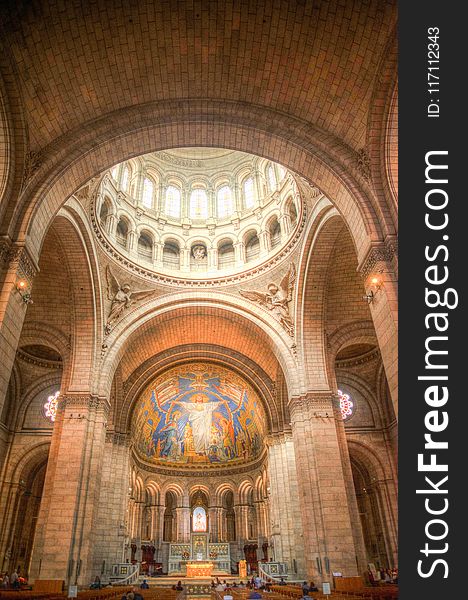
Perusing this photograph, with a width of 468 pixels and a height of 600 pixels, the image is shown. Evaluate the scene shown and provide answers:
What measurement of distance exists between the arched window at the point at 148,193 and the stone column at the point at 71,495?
11.7 meters

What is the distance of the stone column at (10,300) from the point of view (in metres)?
8.75

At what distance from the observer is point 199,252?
968 inches

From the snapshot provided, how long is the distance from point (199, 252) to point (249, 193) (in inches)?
181

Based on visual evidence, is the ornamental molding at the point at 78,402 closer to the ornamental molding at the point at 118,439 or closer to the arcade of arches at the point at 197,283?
the arcade of arches at the point at 197,283

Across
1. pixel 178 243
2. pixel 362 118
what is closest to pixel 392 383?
pixel 362 118

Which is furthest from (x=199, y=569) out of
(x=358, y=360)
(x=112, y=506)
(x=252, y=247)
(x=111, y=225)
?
(x=111, y=225)

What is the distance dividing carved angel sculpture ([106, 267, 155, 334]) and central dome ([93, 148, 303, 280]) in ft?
4.10

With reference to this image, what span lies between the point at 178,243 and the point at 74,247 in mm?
7862

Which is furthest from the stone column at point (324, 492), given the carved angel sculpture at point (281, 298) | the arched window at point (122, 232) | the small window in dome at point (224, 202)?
the small window in dome at point (224, 202)

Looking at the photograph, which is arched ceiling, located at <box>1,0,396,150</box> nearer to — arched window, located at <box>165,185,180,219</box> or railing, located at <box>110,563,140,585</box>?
arched window, located at <box>165,185,180,219</box>

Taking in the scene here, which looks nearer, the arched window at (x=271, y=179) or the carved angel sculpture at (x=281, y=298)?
the carved angel sculpture at (x=281, y=298)

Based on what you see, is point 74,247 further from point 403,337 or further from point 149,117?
point 403,337

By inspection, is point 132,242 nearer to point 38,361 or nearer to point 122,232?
point 122,232

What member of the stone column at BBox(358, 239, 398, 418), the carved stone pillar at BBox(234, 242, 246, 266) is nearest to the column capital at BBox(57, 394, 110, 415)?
the carved stone pillar at BBox(234, 242, 246, 266)
